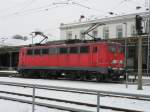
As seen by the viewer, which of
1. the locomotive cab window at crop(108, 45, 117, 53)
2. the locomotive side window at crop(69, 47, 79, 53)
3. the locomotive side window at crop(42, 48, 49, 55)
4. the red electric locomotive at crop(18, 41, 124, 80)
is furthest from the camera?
the locomotive side window at crop(42, 48, 49, 55)

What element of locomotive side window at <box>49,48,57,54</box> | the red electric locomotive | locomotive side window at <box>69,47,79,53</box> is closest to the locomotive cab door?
the red electric locomotive

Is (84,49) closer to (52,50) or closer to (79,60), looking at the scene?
(79,60)

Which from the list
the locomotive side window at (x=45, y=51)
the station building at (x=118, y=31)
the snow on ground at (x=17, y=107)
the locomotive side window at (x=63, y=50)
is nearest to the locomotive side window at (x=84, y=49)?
the locomotive side window at (x=63, y=50)

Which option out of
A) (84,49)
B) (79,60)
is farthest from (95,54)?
(79,60)

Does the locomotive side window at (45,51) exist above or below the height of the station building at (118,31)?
below

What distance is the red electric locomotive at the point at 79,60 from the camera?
28797 mm

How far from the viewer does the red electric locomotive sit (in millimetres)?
28797

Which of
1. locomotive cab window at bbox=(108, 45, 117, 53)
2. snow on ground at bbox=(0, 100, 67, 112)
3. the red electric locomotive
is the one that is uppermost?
locomotive cab window at bbox=(108, 45, 117, 53)

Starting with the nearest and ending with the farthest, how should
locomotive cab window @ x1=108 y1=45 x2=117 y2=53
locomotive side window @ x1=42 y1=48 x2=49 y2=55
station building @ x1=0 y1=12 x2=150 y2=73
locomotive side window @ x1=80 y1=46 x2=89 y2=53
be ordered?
locomotive cab window @ x1=108 y1=45 x2=117 y2=53 < locomotive side window @ x1=80 y1=46 x2=89 y2=53 < locomotive side window @ x1=42 y1=48 x2=49 y2=55 < station building @ x1=0 y1=12 x2=150 y2=73

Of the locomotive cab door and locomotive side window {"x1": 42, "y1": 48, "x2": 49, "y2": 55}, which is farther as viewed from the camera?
locomotive side window {"x1": 42, "y1": 48, "x2": 49, "y2": 55}

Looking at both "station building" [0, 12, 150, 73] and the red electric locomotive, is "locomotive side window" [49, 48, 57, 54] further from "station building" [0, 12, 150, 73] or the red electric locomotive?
"station building" [0, 12, 150, 73]

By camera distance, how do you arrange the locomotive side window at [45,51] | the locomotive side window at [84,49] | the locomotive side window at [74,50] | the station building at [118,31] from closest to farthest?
the locomotive side window at [84,49]
the locomotive side window at [74,50]
the locomotive side window at [45,51]
the station building at [118,31]

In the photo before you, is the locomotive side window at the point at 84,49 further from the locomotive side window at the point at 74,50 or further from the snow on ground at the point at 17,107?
the snow on ground at the point at 17,107

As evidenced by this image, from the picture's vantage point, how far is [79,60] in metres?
30.3
